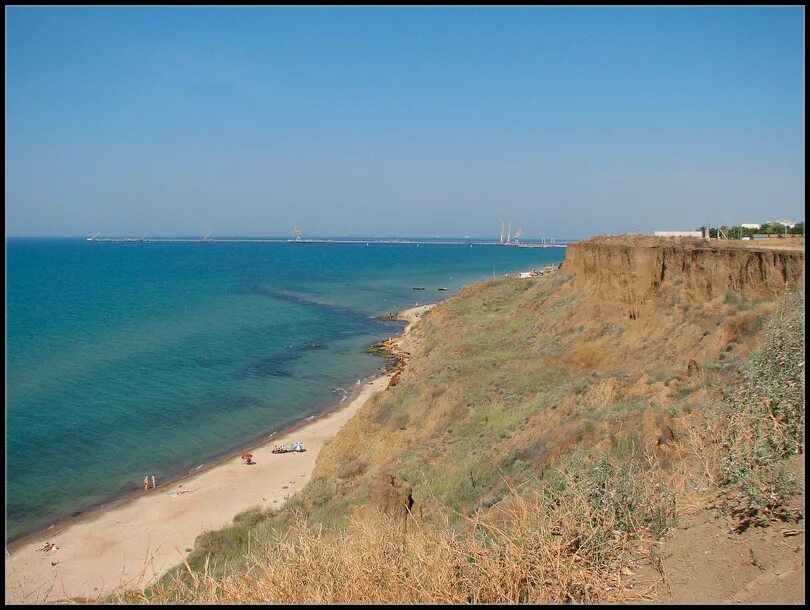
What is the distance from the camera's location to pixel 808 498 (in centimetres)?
582

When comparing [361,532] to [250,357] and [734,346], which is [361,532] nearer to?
[734,346]

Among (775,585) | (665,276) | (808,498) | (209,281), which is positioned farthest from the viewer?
(209,281)

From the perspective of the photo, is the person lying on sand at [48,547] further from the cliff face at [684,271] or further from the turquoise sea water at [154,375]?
the cliff face at [684,271]

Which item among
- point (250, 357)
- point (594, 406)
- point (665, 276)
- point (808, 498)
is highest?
point (665, 276)

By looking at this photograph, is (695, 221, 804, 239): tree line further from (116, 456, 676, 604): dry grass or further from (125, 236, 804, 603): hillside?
(116, 456, 676, 604): dry grass

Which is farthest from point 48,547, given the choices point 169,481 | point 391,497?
point 391,497

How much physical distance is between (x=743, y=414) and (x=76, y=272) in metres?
132

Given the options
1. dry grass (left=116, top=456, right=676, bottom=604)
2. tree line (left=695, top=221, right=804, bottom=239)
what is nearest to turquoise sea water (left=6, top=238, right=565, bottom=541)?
dry grass (left=116, top=456, right=676, bottom=604)

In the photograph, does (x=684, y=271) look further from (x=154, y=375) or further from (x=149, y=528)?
(x=154, y=375)

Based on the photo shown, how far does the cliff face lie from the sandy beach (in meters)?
14.2

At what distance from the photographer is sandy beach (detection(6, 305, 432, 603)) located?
17.3 meters

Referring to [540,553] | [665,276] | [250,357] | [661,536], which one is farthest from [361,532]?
[250,357]

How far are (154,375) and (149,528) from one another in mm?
20021

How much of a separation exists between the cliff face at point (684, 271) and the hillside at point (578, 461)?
7 cm
